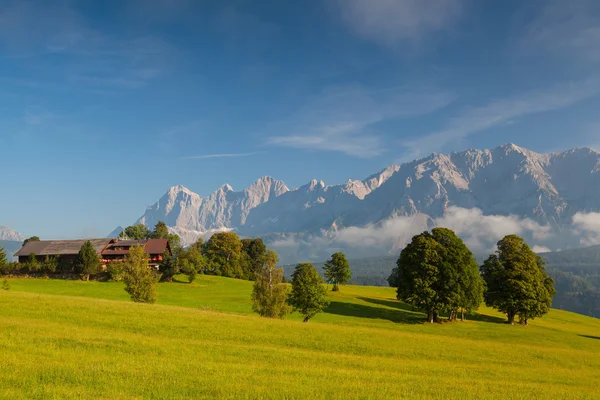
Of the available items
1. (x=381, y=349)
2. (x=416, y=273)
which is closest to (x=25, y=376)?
(x=381, y=349)

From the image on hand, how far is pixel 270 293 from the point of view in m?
51.1

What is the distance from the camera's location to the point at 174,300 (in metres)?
74.7

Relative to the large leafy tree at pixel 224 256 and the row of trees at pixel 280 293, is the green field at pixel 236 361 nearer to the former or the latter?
the row of trees at pixel 280 293

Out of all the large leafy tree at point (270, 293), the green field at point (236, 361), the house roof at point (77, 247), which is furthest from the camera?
the house roof at point (77, 247)

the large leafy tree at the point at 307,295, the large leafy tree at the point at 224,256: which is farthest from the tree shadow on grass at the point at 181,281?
the large leafy tree at the point at 307,295

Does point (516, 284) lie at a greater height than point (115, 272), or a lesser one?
greater

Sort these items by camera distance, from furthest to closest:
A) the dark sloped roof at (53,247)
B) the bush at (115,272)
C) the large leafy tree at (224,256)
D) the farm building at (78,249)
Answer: the large leafy tree at (224,256), the dark sloped roof at (53,247), the farm building at (78,249), the bush at (115,272)

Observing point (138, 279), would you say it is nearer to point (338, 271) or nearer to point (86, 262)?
point (86, 262)

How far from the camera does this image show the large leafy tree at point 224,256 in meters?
137

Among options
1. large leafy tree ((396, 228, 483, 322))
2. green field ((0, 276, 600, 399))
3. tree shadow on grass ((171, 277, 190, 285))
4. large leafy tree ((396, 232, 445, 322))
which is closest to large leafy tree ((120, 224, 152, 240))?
tree shadow on grass ((171, 277, 190, 285))

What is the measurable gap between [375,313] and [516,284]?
25108mm

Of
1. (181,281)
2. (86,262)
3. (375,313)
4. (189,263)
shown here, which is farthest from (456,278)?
(86,262)

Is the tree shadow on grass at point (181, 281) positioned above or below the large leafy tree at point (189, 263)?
below

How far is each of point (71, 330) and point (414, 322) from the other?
54.7 metres
